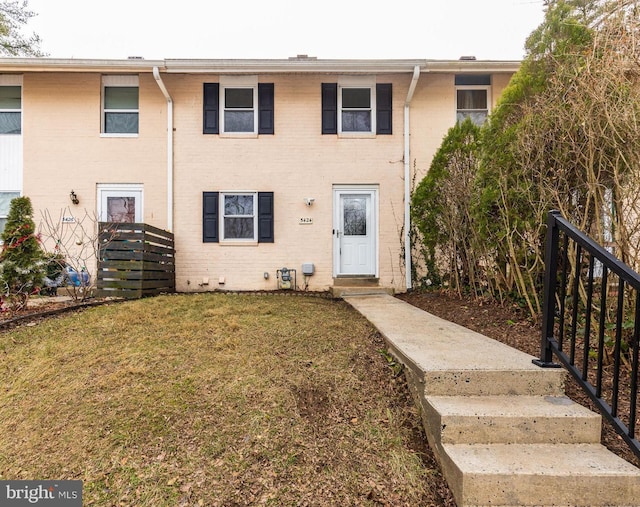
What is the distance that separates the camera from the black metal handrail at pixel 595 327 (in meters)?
1.84

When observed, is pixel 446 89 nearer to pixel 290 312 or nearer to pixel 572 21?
pixel 572 21

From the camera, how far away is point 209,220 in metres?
7.97

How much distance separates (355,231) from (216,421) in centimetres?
631

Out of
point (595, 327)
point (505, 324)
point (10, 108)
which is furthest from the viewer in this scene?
point (10, 108)

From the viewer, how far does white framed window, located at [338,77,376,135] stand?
8211mm

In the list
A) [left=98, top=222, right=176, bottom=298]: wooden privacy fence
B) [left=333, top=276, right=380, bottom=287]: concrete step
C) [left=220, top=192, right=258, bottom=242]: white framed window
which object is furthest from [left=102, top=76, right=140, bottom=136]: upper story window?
[left=333, top=276, right=380, bottom=287]: concrete step

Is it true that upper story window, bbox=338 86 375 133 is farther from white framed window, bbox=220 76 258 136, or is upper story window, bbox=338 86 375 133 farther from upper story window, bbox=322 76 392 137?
white framed window, bbox=220 76 258 136

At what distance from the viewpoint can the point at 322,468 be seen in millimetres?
1975

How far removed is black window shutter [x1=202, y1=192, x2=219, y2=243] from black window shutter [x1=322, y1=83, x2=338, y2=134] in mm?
2954

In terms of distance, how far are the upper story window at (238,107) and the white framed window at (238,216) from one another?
138 centimetres

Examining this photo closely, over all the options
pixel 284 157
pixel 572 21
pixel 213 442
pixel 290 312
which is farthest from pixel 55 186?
pixel 572 21

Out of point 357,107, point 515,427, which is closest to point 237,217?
point 357,107

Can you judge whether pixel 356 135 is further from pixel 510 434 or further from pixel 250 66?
pixel 510 434

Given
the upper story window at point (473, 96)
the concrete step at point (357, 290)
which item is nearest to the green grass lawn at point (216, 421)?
the concrete step at point (357, 290)
